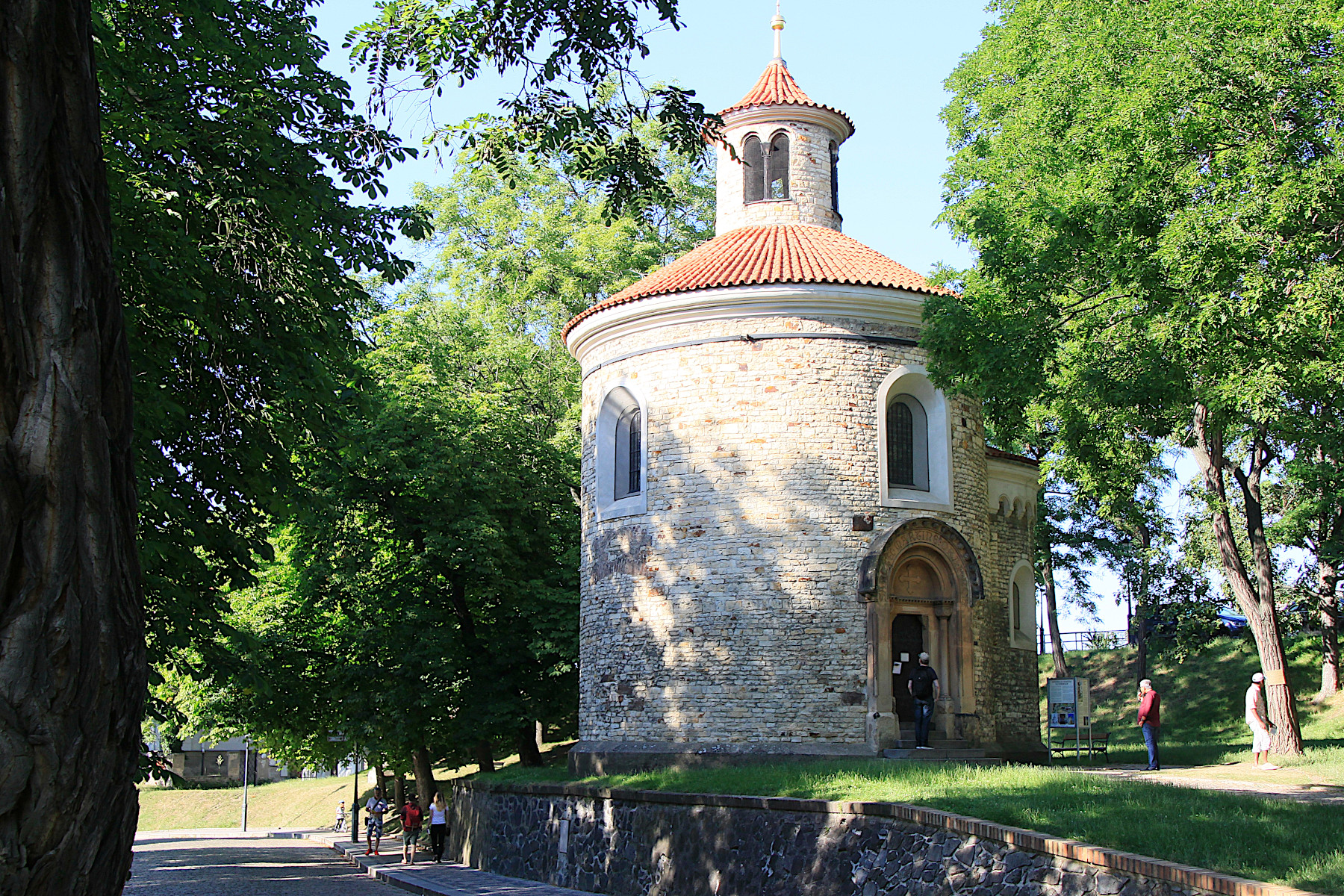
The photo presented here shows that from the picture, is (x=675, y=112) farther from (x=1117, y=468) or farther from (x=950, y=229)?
(x=950, y=229)

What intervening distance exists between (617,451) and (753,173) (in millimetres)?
6550

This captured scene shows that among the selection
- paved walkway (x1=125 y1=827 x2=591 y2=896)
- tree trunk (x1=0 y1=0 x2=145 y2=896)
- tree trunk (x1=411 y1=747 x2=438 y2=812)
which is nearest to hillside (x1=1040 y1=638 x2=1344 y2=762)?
tree trunk (x1=411 y1=747 x2=438 y2=812)

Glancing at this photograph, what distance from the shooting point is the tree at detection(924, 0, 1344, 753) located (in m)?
13.1

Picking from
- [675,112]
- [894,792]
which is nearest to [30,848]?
[675,112]

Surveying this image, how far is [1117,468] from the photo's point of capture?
2022 cm

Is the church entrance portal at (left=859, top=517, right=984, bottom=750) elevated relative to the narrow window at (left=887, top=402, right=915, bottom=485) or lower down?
lower down

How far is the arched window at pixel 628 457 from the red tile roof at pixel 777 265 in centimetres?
201

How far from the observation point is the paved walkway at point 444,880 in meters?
16.5

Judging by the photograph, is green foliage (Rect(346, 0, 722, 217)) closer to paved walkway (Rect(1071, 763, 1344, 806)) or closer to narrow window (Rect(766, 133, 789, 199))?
paved walkway (Rect(1071, 763, 1344, 806))

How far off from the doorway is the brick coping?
5520mm

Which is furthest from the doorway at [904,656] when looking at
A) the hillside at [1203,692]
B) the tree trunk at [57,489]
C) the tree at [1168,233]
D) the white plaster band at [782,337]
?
the tree trunk at [57,489]

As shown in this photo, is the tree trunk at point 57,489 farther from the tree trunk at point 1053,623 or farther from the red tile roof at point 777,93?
the tree trunk at point 1053,623

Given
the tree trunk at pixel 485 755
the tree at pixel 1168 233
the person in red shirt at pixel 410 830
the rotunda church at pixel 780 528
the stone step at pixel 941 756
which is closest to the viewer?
the tree at pixel 1168 233

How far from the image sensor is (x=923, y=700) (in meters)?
18.0
